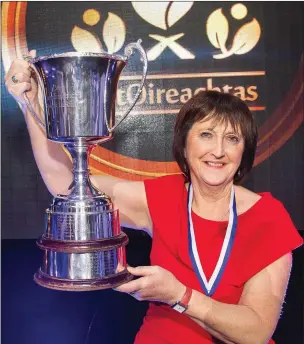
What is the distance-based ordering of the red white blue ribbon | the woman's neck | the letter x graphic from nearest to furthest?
1. the red white blue ribbon
2. the woman's neck
3. the letter x graphic

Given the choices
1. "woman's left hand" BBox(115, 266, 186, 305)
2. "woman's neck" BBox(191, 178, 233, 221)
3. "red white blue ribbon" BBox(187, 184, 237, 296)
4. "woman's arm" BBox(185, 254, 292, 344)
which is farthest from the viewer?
"woman's neck" BBox(191, 178, 233, 221)

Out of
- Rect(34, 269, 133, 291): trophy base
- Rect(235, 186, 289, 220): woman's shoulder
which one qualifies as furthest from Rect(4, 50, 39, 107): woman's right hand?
Rect(235, 186, 289, 220): woman's shoulder

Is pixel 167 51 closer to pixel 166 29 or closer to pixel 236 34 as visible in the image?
pixel 166 29

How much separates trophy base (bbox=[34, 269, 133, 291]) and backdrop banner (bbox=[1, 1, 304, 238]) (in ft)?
4.04

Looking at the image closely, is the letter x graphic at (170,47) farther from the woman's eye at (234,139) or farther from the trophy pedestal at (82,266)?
the trophy pedestal at (82,266)

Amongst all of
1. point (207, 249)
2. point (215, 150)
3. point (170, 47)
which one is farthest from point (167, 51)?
point (207, 249)

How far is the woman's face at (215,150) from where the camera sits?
1.23 meters

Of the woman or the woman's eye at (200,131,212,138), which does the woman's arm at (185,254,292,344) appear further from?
the woman's eye at (200,131,212,138)

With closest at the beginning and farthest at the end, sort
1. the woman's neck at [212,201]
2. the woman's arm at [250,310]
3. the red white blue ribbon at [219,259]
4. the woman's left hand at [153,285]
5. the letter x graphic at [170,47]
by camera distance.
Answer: the woman's left hand at [153,285]
the woman's arm at [250,310]
the red white blue ribbon at [219,259]
the woman's neck at [212,201]
the letter x graphic at [170,47]

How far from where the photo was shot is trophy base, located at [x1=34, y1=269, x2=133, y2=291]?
919mm

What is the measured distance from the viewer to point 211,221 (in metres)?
1.29

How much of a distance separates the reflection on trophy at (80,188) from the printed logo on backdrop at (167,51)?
118 centimetres

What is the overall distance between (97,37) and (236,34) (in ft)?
2.08

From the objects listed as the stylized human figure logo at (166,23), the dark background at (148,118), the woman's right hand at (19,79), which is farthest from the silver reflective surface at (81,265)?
the stylized human figure logo at (166,23)
